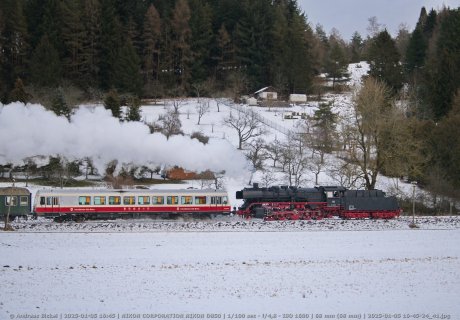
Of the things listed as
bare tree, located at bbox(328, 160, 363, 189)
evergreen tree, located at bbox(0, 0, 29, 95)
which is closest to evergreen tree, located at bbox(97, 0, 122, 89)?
evergreen tree, located at bbox(0, 0, 29, 95)

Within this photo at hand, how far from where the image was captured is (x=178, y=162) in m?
37.2

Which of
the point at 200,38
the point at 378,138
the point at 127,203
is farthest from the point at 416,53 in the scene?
the point at 127,203

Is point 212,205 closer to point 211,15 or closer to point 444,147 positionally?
point 444,147

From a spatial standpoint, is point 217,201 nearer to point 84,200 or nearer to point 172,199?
point 172,199

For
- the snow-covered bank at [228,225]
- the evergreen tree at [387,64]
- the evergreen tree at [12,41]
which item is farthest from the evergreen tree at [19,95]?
the evergreen tree at [387,64]

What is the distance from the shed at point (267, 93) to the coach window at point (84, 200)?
50.0 m

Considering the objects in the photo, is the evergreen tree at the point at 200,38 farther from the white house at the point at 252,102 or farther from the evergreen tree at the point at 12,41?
the evergreen tree at the point at 12,41

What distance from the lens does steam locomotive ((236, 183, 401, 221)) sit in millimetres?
36438

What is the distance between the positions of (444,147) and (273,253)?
28123 millimetres

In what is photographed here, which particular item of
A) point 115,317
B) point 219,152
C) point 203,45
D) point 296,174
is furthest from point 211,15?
point 115,317

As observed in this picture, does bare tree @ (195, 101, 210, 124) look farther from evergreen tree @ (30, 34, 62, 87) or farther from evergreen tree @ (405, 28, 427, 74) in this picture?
evergreen tree @ (405, 28, 427, 74)

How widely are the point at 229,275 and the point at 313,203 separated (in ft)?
54.1

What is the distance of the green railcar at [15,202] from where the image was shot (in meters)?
34.5

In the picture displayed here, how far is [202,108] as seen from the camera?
73.4 metres
